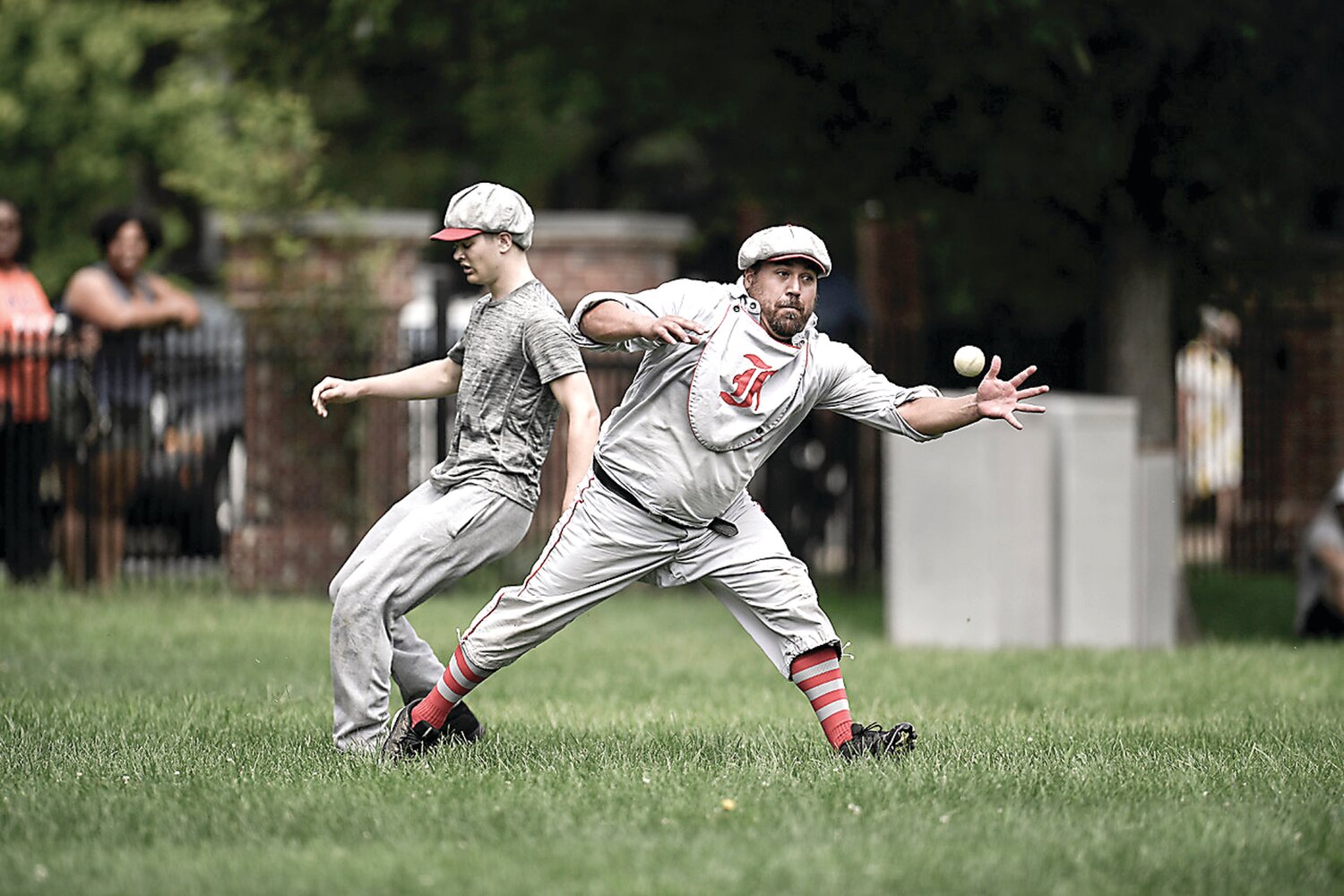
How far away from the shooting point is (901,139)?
Answer: 12148mm

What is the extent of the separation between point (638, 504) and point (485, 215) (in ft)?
3.66

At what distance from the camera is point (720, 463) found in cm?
652

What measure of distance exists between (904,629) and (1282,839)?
20.8 feet

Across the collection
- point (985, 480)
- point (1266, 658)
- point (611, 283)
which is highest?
point (611, 283)

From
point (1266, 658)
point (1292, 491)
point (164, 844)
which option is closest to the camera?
point (164, 844)

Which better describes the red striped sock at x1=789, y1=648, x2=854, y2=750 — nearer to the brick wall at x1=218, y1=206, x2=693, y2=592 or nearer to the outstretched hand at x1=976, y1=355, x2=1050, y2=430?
the outstretched hand at x1=976, y1=355, x2=1050, y2=430

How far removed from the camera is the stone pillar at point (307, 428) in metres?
13.8

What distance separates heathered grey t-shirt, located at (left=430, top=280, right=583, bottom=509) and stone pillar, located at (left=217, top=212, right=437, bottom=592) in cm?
686

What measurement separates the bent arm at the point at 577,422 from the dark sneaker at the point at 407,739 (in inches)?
36.4

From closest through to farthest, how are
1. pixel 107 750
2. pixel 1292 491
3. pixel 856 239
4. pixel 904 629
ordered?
pixel 107 750
pixel 904 629
pixel 1292 491
pixel 856 239

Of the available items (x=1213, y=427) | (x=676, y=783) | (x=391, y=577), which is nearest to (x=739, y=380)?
(x=676, y=783)

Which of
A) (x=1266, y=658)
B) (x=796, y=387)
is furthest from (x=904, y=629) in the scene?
(x=796, y=387)

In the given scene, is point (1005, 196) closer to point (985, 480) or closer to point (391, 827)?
Result: point (985, 480)

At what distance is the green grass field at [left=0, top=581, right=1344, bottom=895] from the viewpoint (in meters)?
5.01
